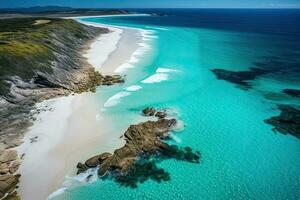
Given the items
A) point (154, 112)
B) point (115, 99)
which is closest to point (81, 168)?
point (154, 112)

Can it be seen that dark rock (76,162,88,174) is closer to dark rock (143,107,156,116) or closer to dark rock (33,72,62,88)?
dark rock (143,107,156,116)

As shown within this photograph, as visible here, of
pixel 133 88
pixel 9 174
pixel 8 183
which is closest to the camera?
pixel 8 183

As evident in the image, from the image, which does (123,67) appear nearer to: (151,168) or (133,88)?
(133,88)

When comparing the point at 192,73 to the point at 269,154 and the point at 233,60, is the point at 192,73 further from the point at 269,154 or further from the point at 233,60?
the point at 269,154

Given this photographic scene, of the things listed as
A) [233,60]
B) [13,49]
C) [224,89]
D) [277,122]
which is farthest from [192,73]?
[13,49]

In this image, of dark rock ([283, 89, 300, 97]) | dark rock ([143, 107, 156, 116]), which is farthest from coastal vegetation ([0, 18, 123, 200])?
dark rock ([283, 89, 300, 97])

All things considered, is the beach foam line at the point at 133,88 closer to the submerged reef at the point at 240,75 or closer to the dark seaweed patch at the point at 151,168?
the submerged reef at the point at 240,75
